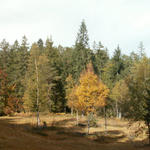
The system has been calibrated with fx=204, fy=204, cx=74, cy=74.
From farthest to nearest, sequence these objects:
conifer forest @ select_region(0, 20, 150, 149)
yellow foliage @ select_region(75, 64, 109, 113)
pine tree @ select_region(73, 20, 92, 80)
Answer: pine tree @ select_region(73, 20, 92, 80)
yellow foliage @ select_region(75, 64, 109, 113)
conifer forest @ select_region(0, 20, 150, 149)

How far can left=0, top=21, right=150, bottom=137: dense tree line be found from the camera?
23.4m

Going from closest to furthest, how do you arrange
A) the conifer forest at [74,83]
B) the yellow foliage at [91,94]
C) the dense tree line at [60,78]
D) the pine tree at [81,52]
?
the dense tree line at [60,78] < the conifer forest at [74,83] < the yellow foliage at [91,94] < the pine tree at [81,52]

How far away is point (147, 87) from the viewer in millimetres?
21562

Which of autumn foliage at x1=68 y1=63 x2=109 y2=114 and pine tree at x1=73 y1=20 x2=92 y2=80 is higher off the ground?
pine tree at x1=73 y1=20 x2=92 y2=80

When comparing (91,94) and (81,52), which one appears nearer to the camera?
(91,94)

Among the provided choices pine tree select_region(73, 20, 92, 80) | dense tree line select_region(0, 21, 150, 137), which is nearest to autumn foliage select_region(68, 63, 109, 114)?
dense tree line select_region(0, 21, 150, 137)

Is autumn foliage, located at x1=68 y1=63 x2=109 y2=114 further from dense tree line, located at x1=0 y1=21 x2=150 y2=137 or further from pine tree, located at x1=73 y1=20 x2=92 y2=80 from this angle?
pine tree, located at x1=73 y1=20 x2=92 y2=80

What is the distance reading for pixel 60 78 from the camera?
2340 inches

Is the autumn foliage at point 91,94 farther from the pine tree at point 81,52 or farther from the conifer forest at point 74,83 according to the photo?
the pine tree at point 81,52

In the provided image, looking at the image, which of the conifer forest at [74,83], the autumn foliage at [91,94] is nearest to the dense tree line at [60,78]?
the conifer forest at [74,83]

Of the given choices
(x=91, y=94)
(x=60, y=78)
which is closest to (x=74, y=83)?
(x=60, y=78)

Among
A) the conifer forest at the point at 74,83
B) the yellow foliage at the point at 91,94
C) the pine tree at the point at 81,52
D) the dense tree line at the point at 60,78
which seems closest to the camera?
the dense tree line at the point at 60,78

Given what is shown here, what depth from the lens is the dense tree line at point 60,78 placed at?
A: 76.9ft

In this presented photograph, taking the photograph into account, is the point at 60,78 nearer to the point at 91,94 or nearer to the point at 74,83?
the point at 74,83
